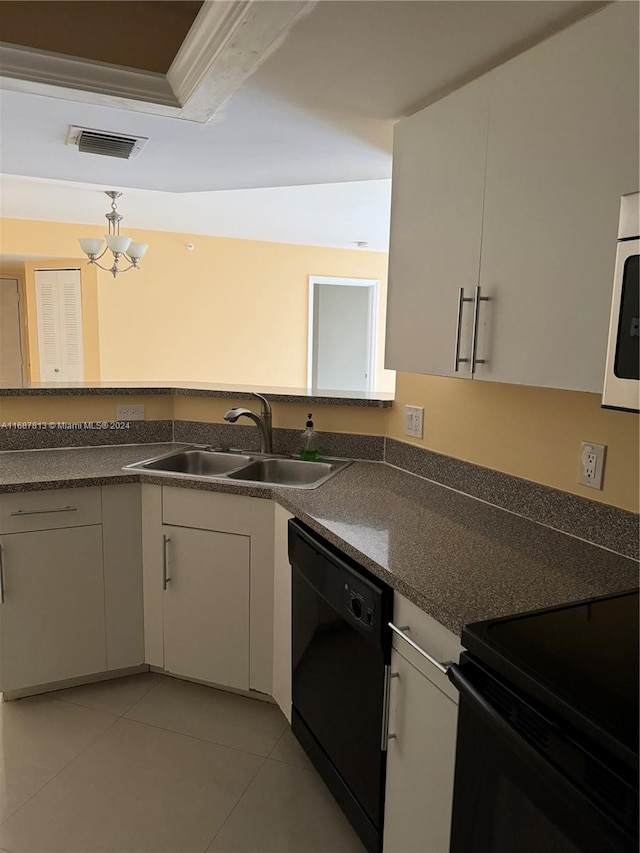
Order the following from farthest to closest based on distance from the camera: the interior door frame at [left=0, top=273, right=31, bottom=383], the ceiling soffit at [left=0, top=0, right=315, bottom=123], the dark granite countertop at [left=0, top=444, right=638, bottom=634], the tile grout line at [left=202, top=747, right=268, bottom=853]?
the interior door frame at [left=0, top=273, right=31, bottom=383]
the tile grout line at [left=202, top=747, right=268, bottom=853]
the ceiling soffit at [left=0, top=0, right=315, bottom=123]
the dark granite countertop at [left=0, top=444, right=638, bottom=634]

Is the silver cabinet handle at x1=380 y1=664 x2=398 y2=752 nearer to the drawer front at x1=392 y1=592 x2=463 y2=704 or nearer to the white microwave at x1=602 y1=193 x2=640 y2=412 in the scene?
the drawer front at x1=392 y1=592 x2=463 y2=704

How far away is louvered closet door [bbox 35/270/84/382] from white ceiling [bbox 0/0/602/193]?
10.7 feet

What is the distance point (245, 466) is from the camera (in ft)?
8.21

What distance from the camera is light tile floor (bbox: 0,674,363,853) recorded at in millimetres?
1689

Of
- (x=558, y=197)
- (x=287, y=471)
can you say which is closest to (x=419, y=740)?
(x=558, y=197)

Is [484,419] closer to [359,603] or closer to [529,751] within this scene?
[359,603]

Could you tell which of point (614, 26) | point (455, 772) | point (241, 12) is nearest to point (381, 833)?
point (455, 772)

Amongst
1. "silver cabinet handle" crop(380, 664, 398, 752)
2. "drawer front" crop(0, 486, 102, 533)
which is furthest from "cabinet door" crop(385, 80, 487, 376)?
"drawer front" crop(0, 486, 102, 533)

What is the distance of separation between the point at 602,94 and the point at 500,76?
13.0 inches

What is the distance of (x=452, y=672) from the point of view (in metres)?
1.07

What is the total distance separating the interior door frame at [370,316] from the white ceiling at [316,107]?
11.8ft

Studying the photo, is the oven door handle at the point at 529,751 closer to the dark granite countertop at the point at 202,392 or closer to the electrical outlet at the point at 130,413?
the dark granite countertop at the point at 202,392

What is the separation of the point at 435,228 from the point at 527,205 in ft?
1.17

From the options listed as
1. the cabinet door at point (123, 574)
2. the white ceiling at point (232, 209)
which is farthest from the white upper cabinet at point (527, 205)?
the white ceiling at point (232, 209)
